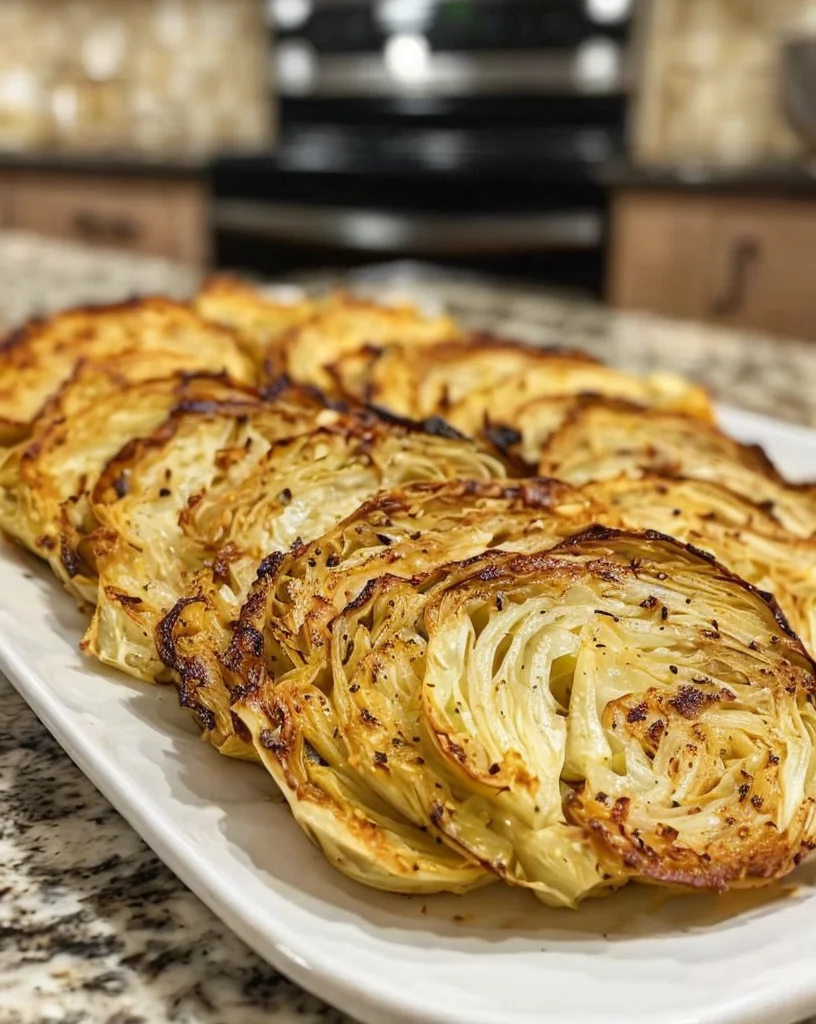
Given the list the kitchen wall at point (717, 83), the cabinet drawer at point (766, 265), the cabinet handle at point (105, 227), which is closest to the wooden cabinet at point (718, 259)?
the cabinet drawer at point (766, 265)

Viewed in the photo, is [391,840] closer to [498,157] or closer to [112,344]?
[112,344]

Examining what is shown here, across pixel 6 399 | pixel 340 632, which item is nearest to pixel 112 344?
pixel 6 399

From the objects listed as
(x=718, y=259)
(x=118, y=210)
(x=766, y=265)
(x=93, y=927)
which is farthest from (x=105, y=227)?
(x=93, y=927)

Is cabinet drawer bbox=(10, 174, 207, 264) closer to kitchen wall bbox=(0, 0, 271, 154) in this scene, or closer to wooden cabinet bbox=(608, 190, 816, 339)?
kitchen wall bbox=(0, 0, 271, 154)

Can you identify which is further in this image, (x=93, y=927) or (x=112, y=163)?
(x=112, y=163)

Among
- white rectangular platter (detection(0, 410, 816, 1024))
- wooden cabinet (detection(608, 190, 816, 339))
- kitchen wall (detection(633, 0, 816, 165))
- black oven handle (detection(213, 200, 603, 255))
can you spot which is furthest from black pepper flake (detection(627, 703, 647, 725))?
kitchen wall (detection(633, 0, 816, 165))

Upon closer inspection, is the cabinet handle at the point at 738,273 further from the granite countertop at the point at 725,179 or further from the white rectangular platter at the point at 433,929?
the white rectangular platter at the point at 433,929

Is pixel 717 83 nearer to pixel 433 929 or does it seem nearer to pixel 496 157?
pixel 496 157
